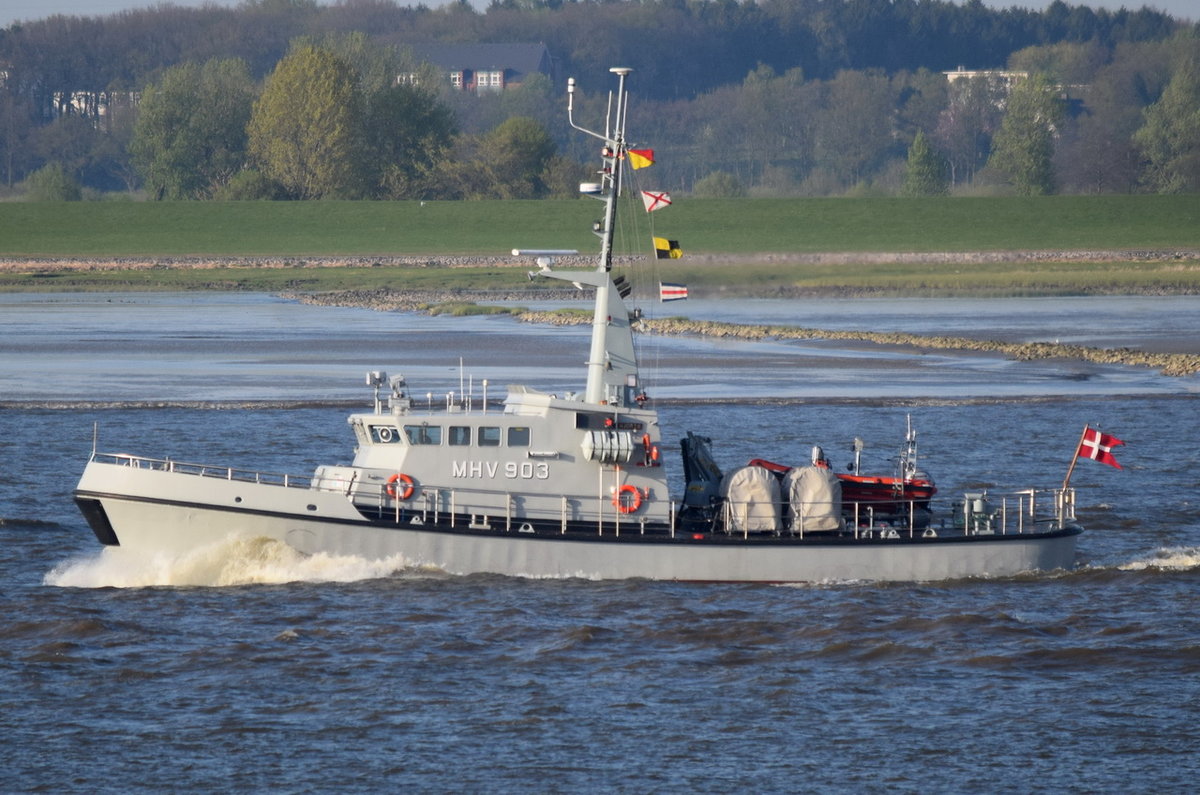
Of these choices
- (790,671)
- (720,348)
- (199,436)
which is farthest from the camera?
(720,348)

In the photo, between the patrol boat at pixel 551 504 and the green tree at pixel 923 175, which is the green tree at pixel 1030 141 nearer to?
the green tree at pixel 923 175

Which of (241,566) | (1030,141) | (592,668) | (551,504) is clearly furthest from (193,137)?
(592,668)

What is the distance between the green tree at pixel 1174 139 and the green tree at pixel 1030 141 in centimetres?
814

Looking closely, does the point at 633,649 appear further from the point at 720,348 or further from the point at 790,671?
the point at 720,348

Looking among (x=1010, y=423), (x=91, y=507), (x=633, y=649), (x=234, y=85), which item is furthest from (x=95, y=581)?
(x=234, y=85)

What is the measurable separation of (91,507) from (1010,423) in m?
25.9

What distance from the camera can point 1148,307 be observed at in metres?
78.1

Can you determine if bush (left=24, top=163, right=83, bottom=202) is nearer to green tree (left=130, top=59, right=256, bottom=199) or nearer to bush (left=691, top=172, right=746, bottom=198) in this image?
green tree (left=130, top=59, right=256, bottom=199)

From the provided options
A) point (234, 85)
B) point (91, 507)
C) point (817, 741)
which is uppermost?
point (234, 85)

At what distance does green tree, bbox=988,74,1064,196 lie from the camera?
14388 cm

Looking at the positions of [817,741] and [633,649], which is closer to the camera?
[817,741]

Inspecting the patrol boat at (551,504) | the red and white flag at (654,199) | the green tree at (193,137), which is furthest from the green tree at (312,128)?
the red and white flag at (654,199)

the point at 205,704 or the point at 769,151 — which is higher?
the point at 769,151

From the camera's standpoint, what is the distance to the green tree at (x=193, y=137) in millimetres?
135250
